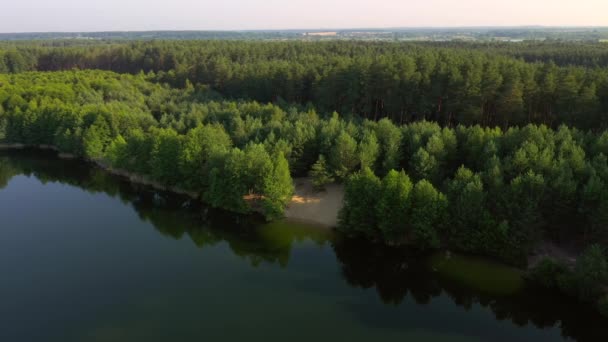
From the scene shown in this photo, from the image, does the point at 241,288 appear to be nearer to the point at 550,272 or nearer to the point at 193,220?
the point at 193,220

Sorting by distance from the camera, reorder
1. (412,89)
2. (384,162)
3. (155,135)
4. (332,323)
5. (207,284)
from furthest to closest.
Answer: (412,89) → (155,135) → (384,162) → (207,284) → (332,323)

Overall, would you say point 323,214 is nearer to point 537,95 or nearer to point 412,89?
point 412,89

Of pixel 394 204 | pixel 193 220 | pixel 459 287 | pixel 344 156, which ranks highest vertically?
pixel 344 156

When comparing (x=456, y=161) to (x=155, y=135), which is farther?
(x=155, y=135)

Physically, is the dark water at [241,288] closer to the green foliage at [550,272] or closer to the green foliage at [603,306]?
the green foliage at [603,306]

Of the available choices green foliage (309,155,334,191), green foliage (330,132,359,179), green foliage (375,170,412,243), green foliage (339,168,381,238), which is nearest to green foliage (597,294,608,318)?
green foliage (375,170,412,243)

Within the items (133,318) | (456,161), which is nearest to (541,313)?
(456,161)

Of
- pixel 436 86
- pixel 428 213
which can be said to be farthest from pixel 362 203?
pixel 436 86

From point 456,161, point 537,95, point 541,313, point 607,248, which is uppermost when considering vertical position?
point 537,95
